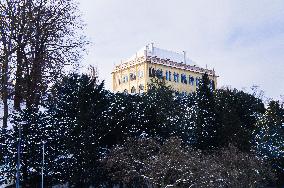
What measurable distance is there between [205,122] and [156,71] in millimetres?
44120

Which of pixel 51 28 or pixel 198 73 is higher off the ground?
pixel 198 73

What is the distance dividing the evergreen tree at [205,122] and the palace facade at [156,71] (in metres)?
38.8

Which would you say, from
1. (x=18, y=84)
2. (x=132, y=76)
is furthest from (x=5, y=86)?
(x=132, y=76)

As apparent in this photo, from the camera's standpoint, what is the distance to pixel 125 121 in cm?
3516

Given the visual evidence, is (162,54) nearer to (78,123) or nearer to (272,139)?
(272,139)

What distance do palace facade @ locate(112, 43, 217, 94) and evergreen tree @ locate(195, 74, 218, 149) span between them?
127 feet

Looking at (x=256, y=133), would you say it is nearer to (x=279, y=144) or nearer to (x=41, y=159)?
(x=279, y=144)

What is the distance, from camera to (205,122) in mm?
42844

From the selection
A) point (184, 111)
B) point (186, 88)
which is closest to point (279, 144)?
point (184, 111)

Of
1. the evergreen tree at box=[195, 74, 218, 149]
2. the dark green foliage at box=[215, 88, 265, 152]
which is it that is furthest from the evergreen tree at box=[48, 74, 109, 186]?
the dark green foliage at box=[215, 88, 265, 152]

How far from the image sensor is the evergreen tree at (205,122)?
136ft

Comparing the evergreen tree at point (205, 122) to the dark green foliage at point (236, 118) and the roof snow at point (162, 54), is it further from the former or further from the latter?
the roof snow at point (162, 54)

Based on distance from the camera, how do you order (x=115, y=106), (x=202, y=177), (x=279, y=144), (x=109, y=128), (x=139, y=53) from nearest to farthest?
1. (x=202, y=177)
2. (x=109, y=128)
3. (x=115, y=106)
4. (x=279, y=144)
5. (x=139, y=53)

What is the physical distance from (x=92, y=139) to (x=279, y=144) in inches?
925
